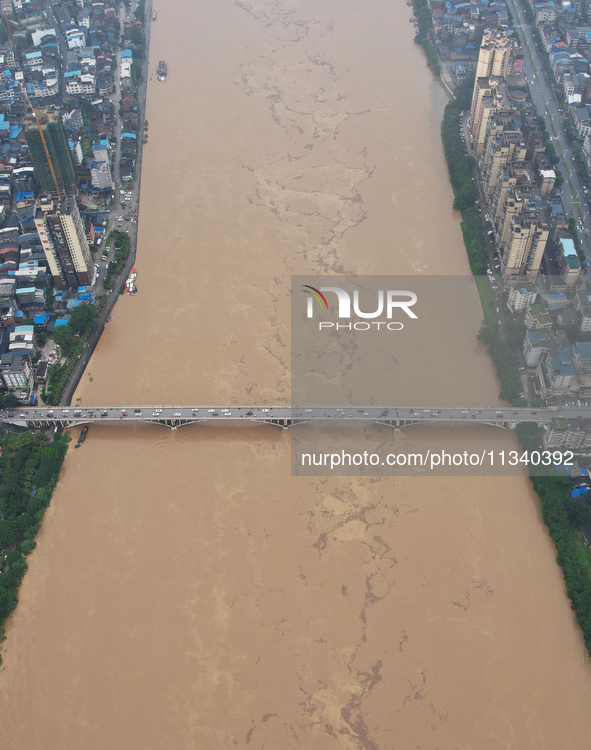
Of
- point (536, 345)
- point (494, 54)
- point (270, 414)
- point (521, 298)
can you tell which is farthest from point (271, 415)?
point (494, 54)

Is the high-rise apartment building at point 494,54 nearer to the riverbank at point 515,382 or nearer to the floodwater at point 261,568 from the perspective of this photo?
the riverbank at point 515,382

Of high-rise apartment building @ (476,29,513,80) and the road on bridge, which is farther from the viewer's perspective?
high-rise apartment building @ (476,29,513,80)

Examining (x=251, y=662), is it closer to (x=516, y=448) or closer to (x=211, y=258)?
(x=516, y=448)

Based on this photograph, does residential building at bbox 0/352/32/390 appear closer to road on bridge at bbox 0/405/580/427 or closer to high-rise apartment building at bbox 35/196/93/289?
road on bridge at bbox 0/405/580/427

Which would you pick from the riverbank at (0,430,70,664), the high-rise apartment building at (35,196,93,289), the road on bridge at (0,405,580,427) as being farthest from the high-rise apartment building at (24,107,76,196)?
the riverbank at (0,430,70,664)

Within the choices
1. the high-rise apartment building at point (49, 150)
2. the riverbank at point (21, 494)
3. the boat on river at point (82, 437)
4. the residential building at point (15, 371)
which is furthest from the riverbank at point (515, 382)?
the high-rise apartment building at point (49, 150)

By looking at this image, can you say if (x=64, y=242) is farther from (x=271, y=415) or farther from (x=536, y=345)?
(x=536, y=345)

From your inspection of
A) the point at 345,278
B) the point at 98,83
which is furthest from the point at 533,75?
the point at 98,83
